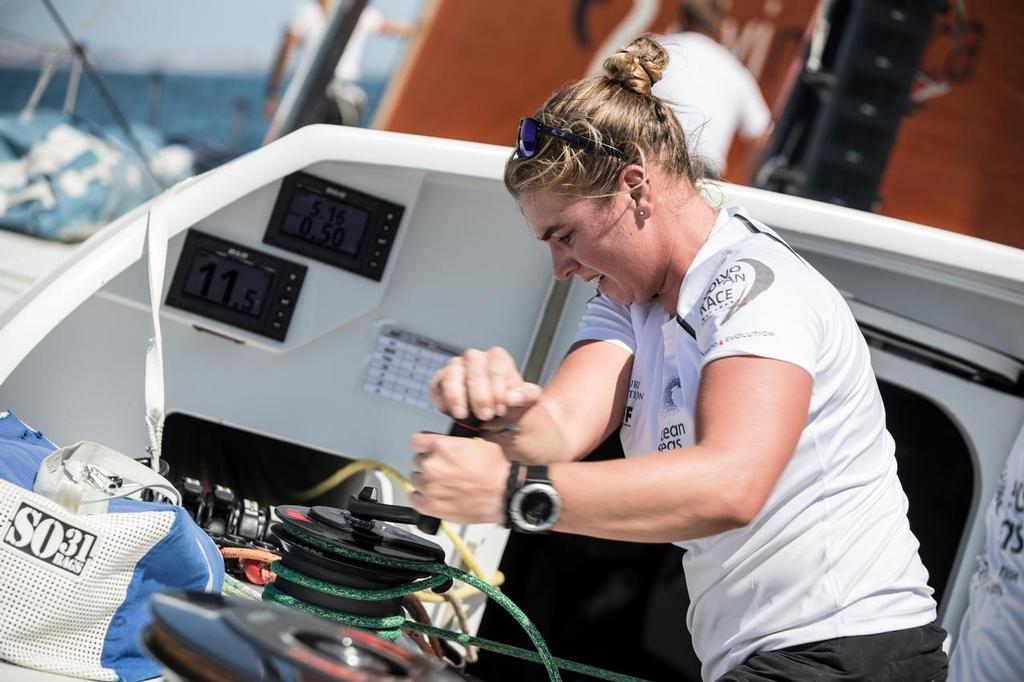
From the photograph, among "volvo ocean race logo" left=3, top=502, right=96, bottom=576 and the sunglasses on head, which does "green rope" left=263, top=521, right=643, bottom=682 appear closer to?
"volvo ocean race logo" left=3, top=502, right=96, bottom=576

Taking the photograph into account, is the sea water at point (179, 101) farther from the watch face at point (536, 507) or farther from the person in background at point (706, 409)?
the watch face at point (536, 507)

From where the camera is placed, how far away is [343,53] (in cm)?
545

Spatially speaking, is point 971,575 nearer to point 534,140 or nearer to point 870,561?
point 870,561

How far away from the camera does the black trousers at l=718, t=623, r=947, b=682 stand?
5.13ft

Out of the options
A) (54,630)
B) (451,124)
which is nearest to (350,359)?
(54,630)

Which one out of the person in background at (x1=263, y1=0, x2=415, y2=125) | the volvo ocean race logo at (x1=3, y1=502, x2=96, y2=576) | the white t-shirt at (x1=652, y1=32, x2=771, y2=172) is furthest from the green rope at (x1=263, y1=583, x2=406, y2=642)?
the person in background at (x1=263, y1=0, x2=415, y2=125)

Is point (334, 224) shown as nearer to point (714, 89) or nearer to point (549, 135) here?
point (549, 135)

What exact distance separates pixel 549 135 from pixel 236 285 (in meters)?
1.11

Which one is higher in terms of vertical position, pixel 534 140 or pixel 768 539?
pixel 534 140

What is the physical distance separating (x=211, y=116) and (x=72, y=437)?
1436cm

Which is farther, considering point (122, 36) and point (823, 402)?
point (122, 36)

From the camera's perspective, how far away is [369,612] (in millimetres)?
1725

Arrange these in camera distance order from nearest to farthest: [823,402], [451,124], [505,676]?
[823,402] < [505,676] < [451,124]

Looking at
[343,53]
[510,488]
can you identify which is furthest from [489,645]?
[343,53]
